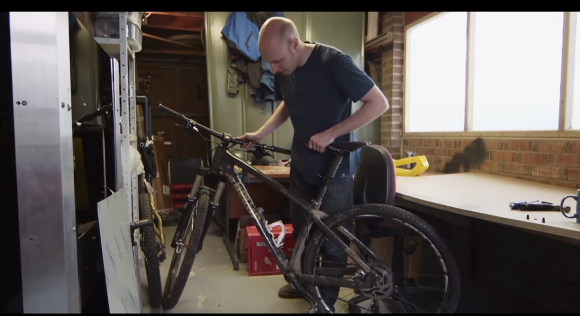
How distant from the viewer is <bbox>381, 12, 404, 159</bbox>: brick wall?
10.2 feet

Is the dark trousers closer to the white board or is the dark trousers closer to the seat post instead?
the seat post

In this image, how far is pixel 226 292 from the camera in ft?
6.51

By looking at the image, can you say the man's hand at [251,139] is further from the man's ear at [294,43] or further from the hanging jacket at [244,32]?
the hanging jacket at [244,32]

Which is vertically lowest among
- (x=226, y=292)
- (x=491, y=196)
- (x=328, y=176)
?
(x=226, y=292)

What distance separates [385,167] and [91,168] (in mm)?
1430

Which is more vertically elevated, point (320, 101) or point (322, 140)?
point (320, 101)

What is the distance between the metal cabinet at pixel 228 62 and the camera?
122 inches

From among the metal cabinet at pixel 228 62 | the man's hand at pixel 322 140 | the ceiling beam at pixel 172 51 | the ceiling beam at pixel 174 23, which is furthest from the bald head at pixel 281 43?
the ceiling beam at pixel 172 51

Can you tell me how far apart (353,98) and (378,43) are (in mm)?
2186

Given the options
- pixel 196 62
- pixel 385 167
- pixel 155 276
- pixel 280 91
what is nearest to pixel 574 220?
pixel 385 167

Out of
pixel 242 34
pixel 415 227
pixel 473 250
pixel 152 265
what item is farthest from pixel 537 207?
pixel 242 34

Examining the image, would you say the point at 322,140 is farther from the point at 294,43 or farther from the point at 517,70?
the point at 517,70
